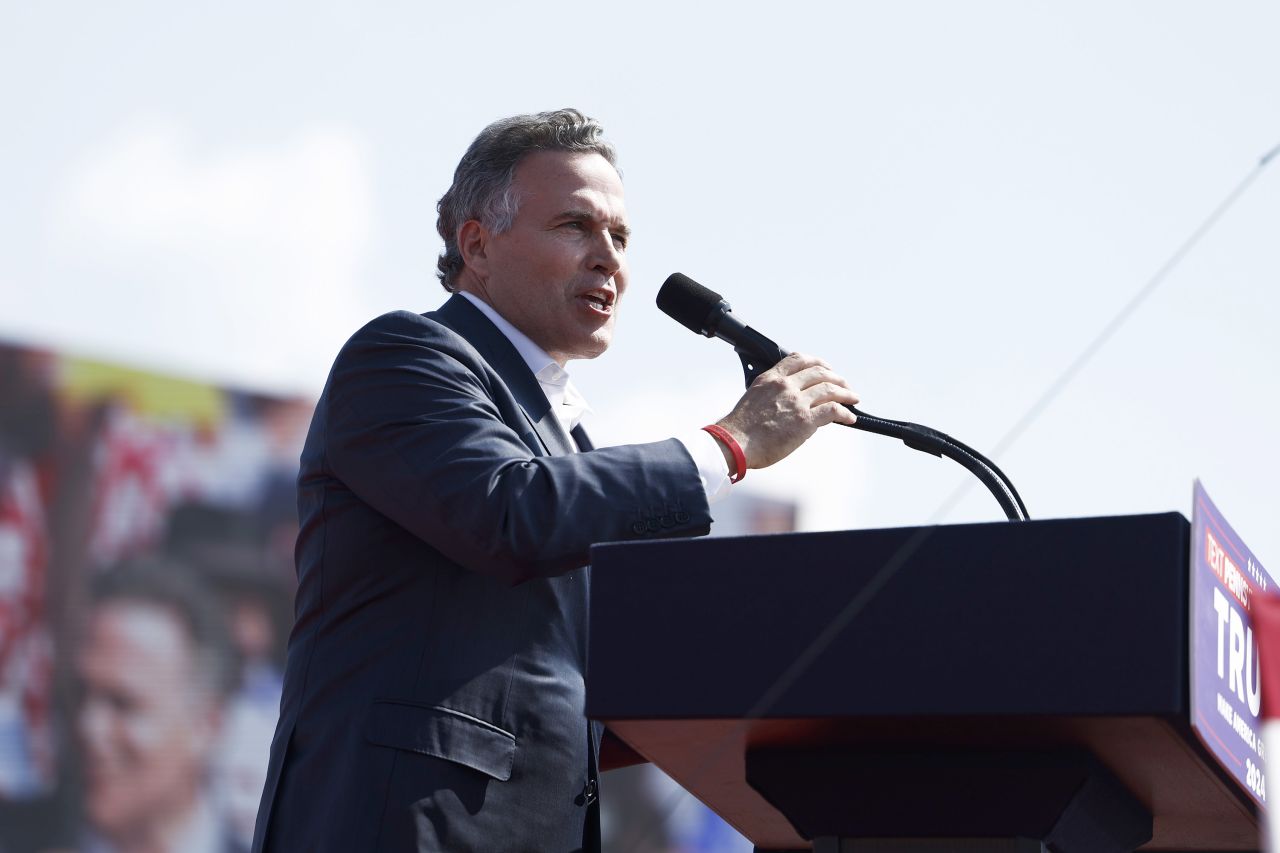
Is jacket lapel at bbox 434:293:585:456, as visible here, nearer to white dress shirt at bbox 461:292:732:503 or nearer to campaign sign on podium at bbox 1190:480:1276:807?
white dress shirt at bbox 461:292:732:503

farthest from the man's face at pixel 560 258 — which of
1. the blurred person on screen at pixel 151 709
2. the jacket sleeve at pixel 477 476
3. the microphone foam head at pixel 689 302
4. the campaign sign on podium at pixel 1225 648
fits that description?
the blurred person on screen at pixel 151 709

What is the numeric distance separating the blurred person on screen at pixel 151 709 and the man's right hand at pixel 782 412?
983 centimetres

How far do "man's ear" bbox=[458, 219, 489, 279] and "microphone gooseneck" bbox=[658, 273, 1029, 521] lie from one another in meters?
0.32

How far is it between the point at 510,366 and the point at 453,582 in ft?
1.14

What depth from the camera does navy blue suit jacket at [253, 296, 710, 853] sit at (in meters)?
1.59

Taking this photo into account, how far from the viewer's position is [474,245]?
220cm

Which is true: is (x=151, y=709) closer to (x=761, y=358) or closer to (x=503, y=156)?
(x=503, y=156)

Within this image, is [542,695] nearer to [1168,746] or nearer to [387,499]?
[387,499]

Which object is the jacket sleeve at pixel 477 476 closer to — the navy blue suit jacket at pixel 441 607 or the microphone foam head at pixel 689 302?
the navy blue suit jacket at pixel 441 607

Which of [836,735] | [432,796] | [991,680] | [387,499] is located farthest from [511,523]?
[991,680]

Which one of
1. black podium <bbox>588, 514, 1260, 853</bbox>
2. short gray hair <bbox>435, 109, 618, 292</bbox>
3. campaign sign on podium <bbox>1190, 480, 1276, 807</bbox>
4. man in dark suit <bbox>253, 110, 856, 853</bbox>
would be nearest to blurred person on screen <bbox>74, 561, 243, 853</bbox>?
short gray hair <bbox>435, 109, 618, 292</bbox>

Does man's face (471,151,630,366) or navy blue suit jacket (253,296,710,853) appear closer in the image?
navy blue suit jacket (253,296,710,853)

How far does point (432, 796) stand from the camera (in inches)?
62.5

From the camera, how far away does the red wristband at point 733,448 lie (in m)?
1.67
